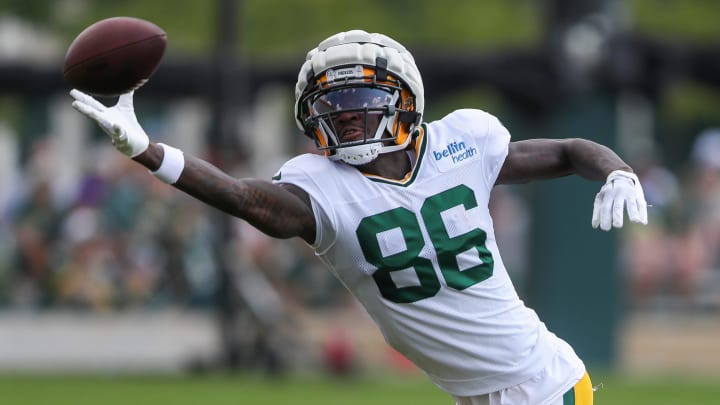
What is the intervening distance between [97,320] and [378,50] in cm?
911

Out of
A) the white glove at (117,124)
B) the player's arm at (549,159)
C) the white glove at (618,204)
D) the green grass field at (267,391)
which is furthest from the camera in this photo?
the green grass field at (267,391)

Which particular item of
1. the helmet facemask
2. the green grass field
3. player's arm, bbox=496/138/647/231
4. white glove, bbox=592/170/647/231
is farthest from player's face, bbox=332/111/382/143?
the green grass field

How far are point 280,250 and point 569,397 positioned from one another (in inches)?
381

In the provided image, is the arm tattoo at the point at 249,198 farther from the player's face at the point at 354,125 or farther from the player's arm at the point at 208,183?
the player's face at the point at 354,125

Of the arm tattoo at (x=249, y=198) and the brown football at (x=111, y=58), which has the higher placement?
the brown football at (x=111, y=58)

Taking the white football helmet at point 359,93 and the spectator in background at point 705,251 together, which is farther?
the spectator in background at point 705,251

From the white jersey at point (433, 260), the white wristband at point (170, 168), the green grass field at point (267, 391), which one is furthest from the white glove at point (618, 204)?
the green grass field at point (267, 391)

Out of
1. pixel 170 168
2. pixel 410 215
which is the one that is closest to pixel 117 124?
pixel 170 168

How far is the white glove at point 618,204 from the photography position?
4.89 meters

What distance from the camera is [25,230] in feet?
46.0

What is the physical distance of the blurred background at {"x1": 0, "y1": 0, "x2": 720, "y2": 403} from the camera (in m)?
13.0

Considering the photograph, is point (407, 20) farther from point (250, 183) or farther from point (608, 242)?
point (250, 183)

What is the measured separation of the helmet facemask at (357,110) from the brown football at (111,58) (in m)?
0.59

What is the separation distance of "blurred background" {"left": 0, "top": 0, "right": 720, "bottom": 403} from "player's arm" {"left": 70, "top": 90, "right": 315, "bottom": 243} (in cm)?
718
